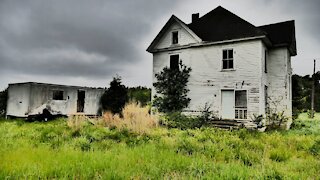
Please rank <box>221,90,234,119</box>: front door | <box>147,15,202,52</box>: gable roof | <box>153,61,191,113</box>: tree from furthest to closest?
<box>147,15,202,52</box>: gable roof < <box>153,61,191,113</box>: tree < <box>221,90,234,119</box>: front door

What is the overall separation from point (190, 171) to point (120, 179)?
119 centimetres

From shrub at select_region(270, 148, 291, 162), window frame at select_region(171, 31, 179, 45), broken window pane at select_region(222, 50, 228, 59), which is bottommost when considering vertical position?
shrub at select_region(270, 148, 291, 162)

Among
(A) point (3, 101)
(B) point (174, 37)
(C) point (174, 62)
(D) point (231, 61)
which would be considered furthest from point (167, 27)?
(A) point (3, 101)

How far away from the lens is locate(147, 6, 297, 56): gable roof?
60.7 feet

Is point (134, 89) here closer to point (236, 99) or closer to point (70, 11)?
point (236, 99)

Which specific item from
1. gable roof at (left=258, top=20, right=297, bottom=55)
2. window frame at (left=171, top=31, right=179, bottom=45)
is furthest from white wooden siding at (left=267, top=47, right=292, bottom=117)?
window frame at (left=171, top=31, right=179, bottom=45)

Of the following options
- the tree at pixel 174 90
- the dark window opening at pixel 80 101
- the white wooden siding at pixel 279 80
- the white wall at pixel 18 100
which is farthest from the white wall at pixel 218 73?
the white wall at pixel 18 100

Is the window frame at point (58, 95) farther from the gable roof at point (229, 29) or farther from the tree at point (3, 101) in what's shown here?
the gable roof at point (229, 29)

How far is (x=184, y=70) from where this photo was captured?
66.1ft

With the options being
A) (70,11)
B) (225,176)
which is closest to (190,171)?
(225,176)

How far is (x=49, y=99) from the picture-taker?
77.6 ft

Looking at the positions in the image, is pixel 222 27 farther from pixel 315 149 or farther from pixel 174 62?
pixel 315 149

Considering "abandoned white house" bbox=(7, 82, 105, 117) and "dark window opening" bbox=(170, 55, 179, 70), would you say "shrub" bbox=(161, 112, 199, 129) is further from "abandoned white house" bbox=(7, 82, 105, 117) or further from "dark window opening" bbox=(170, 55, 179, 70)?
"abandoned white house" bbox=(7, 82, 105, 117)

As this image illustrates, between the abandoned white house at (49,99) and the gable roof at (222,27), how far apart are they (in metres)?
11.3
